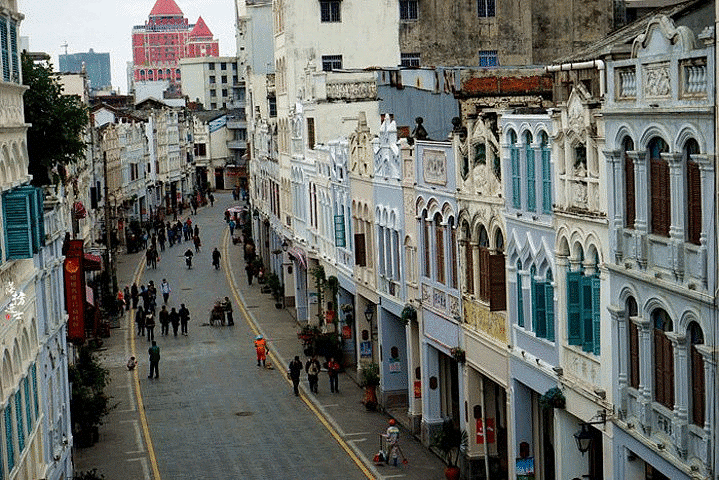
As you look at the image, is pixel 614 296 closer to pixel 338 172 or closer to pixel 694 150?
pixel 694 150

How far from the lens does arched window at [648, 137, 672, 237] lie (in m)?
24.0

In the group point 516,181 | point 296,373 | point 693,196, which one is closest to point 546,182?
point 516,181

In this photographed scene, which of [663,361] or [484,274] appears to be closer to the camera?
[663,361]

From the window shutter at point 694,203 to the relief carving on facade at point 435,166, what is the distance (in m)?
15.0

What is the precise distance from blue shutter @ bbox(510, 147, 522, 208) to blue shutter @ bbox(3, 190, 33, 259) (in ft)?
36.3

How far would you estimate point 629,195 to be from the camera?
2562cm

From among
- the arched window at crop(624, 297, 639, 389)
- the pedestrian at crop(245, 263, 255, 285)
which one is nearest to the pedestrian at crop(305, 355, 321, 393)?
the arched window at crop(624, 297, 639, 389)

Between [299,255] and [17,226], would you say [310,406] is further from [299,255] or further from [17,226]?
[17,226]

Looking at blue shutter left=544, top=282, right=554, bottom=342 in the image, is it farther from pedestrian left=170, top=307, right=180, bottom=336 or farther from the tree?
pedestrian left=170, top=307, right=180, bottom=336

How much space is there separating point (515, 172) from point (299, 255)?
32126 mm

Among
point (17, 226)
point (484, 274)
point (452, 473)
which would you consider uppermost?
point (17, 226)

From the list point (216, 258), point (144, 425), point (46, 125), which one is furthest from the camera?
point (216, 258)

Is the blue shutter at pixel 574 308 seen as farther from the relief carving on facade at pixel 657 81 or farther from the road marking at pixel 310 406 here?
the road marking at pixel 310 406

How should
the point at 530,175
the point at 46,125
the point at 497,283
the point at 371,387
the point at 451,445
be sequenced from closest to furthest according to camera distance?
the point at 530,175, the point at 497,283, the point at 451,445, the point at 46,125, the point at 371,387
